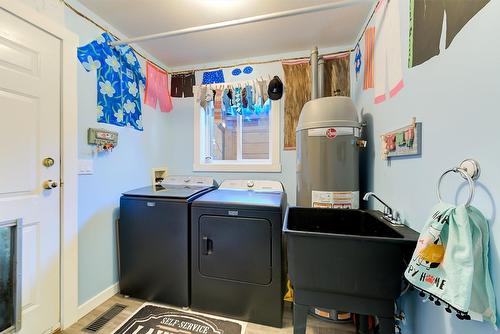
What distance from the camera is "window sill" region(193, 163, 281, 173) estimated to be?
99.0 inches

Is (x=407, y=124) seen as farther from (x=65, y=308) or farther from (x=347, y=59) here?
(x=65, y=308)

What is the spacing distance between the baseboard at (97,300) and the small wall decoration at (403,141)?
103 inches

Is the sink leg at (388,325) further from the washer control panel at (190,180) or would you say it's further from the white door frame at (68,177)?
the white door frame at (68,177)

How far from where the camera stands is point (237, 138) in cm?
279

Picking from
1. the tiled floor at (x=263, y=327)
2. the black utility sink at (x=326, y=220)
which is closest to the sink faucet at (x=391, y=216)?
the black utility sink at (x=326, y=220)

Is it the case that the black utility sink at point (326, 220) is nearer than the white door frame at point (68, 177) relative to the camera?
Yes

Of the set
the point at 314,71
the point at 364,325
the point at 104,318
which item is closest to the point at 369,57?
the point at 314,71

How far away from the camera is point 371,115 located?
5.73ft

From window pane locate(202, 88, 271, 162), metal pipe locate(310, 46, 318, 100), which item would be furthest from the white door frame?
metal pipe locate(310, 46, 318, 100)

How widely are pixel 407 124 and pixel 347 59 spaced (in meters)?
1.54

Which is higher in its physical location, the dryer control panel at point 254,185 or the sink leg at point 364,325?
the dryer control panel at point 254,185

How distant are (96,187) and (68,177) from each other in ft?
0.88

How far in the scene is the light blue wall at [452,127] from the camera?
0.64 m

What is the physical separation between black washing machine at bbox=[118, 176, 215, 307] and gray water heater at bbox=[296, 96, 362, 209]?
1133 millimetres
